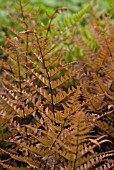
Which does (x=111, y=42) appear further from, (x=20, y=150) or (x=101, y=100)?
(x=20, y=150)

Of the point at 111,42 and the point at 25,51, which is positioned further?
the point at 111,42

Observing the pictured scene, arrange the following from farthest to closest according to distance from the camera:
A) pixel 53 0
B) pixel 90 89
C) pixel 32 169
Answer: pixel 53 0, pixel 90 89, pixel 32 169

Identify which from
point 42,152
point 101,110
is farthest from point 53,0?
point 42,152

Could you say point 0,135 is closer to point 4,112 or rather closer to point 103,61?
point 4,112

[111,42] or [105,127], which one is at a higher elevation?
[111,42]

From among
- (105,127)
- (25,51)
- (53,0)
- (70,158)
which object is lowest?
(70,158)

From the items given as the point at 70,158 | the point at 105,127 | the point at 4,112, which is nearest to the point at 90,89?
the point at 105,127

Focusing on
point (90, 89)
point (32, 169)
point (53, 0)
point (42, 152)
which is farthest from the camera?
point (53, 0)

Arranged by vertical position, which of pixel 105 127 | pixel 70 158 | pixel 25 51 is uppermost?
pixel 25 51

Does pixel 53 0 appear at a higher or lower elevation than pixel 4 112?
higher
